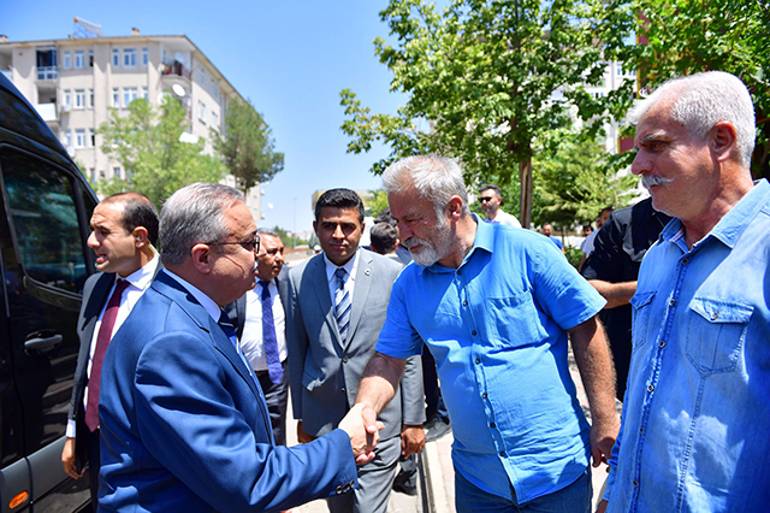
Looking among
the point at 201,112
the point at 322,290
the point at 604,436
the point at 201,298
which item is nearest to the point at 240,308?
the point at 322,290

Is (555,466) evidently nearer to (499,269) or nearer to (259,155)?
(499,269)

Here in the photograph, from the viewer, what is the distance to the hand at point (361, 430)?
2074 mm

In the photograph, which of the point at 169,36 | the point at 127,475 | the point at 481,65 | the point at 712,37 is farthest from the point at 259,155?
the point at 127,475

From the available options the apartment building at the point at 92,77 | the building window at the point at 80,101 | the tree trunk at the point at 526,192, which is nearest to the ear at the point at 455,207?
the tree trunk at the point at 526,192

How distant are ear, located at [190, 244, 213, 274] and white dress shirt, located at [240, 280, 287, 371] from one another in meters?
2.10

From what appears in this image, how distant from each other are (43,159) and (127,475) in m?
2.41

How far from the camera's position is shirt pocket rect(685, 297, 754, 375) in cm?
133

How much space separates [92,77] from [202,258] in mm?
55875

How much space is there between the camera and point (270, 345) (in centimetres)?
391

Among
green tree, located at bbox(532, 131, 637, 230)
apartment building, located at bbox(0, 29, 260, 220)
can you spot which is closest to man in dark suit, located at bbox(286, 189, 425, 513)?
green tree, located at bbox(532, 131, 637, 230)

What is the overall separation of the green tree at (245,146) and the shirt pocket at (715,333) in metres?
52.7

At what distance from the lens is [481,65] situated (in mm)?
10648

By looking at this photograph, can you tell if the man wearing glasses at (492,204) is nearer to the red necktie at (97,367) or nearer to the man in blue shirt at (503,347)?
the man in blue shirt at (503,347)

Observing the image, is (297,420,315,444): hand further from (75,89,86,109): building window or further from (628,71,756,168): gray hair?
(75,89,86,109): building window
